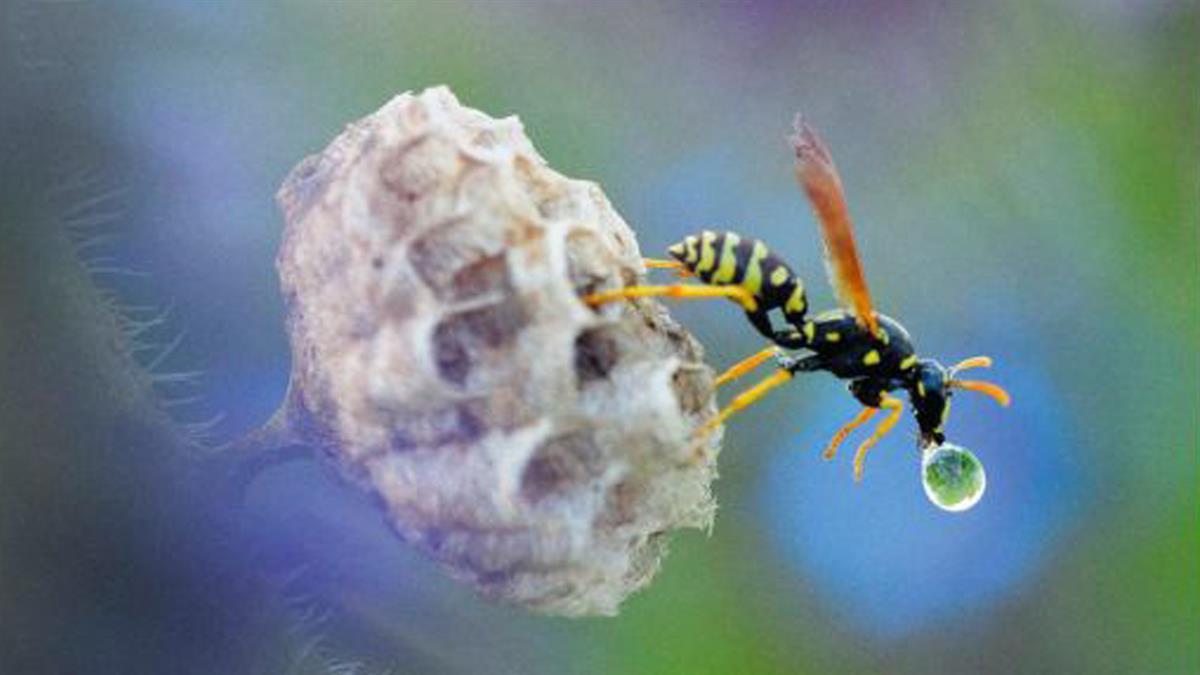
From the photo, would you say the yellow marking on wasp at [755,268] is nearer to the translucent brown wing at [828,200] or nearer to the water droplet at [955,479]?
the translucent brown wing at [828,200]

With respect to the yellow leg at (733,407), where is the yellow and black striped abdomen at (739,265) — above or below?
above

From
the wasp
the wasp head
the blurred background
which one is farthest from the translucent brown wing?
the blurred background

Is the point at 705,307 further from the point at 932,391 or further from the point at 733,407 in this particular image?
the point at 733,407

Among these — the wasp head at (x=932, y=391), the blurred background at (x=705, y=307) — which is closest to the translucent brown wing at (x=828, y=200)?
the wasp head at (x=932, y=391)

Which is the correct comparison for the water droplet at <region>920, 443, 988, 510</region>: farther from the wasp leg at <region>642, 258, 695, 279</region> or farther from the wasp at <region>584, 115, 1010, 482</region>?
the wasp leg at <region>642, 258, 695, 279</region>

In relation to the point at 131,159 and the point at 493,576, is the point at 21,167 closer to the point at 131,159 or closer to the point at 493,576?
the point at 131,159

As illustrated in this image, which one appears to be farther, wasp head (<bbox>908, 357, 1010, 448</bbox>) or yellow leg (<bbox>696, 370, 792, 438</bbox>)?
wasp head (<bbox>908, 357, 1010, 448</bbox>)

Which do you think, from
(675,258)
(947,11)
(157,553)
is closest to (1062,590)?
(947,11)
